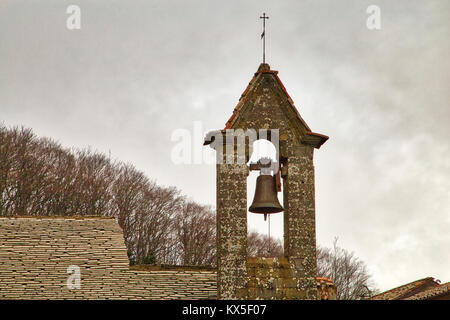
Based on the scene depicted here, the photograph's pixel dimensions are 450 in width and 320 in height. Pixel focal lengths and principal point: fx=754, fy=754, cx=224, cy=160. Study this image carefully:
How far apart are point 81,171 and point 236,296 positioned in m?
39.2

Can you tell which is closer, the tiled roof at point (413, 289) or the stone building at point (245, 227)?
the stone building at point (245, 227)

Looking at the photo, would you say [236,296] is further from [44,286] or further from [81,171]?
[81,171]

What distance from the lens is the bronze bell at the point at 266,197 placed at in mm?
15812

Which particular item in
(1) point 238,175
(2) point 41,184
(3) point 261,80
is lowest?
(1) point 238,175

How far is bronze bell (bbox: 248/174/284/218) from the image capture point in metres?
15.8

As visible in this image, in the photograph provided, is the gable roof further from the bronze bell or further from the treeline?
the treeline

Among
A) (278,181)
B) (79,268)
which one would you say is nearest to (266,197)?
(278,181)

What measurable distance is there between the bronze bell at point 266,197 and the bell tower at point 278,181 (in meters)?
0.23

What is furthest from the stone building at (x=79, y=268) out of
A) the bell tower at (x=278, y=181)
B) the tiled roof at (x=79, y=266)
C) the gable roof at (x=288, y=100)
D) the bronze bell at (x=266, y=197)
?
the gable roof at (x=288, y=100)

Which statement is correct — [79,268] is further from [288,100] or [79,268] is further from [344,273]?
[344,273]

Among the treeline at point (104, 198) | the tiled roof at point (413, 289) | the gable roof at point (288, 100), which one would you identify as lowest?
the tiled roof at point (413, 289)

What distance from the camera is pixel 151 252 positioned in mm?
50125

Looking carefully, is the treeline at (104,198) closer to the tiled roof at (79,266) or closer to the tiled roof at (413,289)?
the tiled roof at (413,289)
